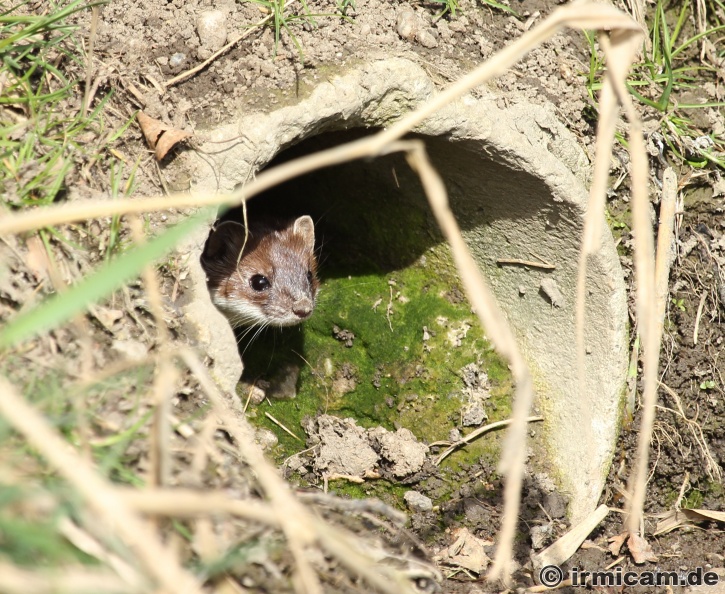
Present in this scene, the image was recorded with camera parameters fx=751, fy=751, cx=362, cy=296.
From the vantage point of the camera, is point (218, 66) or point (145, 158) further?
point (218, 66)

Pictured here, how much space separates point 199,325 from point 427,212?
7.19ft

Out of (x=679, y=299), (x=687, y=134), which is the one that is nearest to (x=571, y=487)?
(x=679, y=299)

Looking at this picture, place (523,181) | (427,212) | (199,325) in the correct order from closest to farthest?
(199,325), (523,181), (427,212)

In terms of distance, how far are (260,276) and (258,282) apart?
0.14 feet

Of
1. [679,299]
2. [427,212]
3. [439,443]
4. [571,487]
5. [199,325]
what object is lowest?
[571,487]

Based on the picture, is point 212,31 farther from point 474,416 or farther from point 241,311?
point 474,416

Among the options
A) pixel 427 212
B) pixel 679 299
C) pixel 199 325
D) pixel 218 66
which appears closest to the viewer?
pixel 199 325

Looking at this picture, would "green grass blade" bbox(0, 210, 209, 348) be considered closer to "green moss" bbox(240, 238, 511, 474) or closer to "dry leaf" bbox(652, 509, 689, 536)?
"green moss" bbox(240, 238, 511, 474)

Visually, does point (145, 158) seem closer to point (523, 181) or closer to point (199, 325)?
point (199, 325)

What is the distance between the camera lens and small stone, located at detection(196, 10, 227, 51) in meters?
3.87

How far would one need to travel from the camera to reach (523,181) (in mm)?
4434

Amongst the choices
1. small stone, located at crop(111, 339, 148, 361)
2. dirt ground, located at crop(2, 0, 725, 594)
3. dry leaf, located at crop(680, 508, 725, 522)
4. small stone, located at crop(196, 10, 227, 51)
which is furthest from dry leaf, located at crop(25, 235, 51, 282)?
dry leaf, located at crop(680, 508, 725, 522)

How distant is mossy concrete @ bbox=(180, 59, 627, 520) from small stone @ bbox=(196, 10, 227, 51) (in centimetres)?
45

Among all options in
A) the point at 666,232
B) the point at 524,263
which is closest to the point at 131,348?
the point at 524,263
